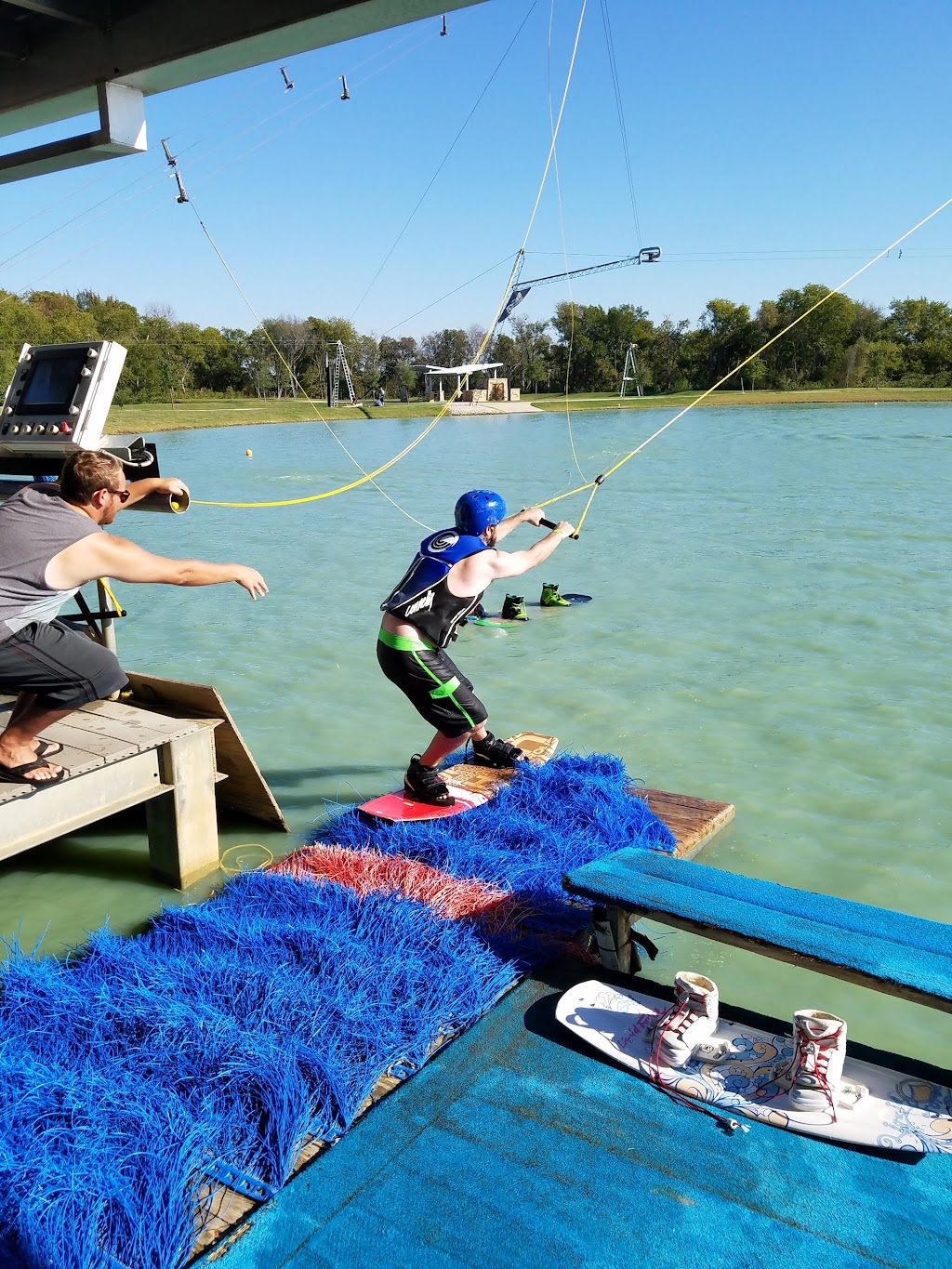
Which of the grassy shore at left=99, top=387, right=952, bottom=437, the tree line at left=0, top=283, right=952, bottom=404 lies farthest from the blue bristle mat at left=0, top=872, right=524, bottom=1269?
A: the tree line at left=0, top=283, right=952, bottom=404

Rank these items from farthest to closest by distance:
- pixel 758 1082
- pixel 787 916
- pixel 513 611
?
1. pixel 513 611
2. pixel 787 916
3. pixel 758 1082

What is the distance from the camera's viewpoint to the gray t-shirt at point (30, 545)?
14.4 feet

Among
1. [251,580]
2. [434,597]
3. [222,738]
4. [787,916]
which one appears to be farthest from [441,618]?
[787,916]

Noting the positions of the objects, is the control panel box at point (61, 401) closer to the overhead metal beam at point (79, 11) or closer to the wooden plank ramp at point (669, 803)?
the overhead metal beam at point (79, 11)

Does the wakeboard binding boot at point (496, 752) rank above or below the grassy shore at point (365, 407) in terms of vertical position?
below

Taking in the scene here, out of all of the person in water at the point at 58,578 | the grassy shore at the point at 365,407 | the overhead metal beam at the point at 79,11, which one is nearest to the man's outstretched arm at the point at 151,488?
the person in water at the point at 58,578

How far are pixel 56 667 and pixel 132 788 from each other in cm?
90

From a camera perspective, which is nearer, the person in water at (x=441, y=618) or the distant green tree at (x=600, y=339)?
the person in water at (x=441, y=618)

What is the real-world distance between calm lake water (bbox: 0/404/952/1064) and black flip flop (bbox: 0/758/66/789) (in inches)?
39.2

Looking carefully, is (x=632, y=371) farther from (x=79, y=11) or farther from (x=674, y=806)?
(x=674, y=806)

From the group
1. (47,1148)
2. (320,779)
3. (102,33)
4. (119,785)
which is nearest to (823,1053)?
(47,1148)

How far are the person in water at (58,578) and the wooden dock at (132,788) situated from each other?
0.15 meters

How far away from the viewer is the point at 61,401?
6.51 meters

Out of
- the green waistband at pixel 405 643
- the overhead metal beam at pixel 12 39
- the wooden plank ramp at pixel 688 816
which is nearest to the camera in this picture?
the green waistband at pixel 405 643
